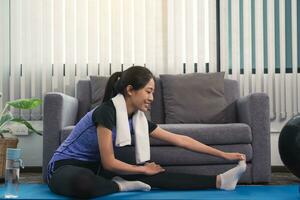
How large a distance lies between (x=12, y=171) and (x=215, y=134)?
1230 millimetres

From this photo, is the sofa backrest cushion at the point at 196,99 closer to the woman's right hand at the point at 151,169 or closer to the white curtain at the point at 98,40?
the white curtain at the point at 98,40

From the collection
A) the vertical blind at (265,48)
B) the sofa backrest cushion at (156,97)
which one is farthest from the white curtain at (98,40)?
the sofa backrest cushion at (156,97)

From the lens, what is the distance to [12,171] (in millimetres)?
2361

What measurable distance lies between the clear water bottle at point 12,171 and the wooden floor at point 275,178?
0.83 meters

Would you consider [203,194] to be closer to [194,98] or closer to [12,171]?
[12,171]

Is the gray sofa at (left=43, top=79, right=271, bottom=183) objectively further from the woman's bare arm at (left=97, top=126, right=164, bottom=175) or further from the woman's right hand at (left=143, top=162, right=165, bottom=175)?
the woman's bare arm at (left=97, top=126, right=164, bottom=175)

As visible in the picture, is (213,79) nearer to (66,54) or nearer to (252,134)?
(252,134)

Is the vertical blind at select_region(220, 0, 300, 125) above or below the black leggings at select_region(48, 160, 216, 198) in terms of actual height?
above

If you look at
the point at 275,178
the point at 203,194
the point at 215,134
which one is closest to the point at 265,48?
the point at 275,178

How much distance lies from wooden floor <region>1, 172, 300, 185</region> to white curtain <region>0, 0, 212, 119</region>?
0.54 metres

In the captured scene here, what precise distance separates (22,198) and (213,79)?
1.87m

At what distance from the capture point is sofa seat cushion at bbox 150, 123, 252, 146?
2.94 meters

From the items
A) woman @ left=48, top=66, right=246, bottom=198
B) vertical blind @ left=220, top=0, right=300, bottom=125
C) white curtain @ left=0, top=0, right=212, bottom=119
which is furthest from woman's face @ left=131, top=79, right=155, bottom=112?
vertical blind @ left=220, top=0, right=300, bottom=125

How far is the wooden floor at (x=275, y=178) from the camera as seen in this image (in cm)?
310
